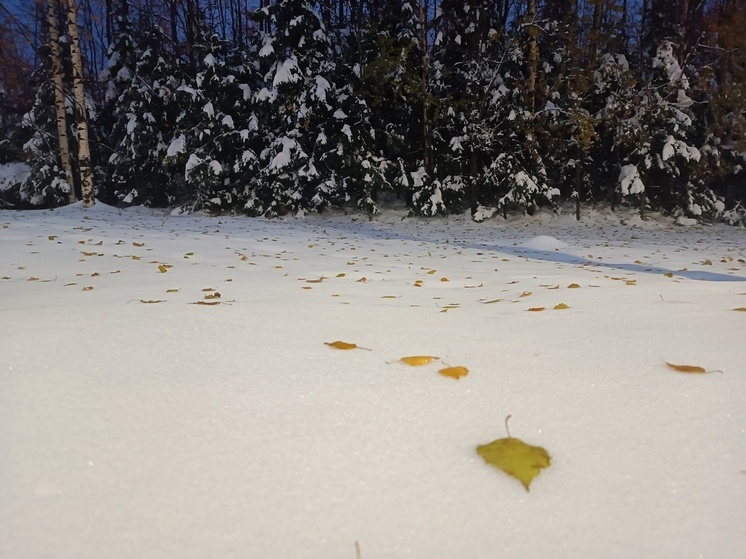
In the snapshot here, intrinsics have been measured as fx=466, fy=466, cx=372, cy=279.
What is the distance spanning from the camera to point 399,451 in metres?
1.01

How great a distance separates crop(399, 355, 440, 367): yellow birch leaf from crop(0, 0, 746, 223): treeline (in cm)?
1253

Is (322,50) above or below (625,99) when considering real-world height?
above

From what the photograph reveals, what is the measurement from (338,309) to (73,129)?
18.4m

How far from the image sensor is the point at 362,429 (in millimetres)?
1100

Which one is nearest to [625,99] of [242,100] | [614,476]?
[242,100]

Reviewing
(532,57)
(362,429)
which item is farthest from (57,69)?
(362,429)

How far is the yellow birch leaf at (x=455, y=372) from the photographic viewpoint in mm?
1407

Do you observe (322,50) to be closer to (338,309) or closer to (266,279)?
(266,279)

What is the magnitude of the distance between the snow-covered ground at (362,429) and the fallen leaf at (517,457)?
20mm

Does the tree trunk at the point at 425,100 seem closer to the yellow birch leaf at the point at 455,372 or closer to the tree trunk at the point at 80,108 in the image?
the tree trunk at the point at 80,108

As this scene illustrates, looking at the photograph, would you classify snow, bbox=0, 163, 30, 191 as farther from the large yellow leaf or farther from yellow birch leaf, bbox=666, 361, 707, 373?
yellow birch leaf, bbox=666, 361, 707, 373

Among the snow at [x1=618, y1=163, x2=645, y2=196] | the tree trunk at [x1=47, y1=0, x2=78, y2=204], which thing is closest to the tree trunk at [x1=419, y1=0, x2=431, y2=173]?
the snow at [x1=618, y1=163, x2=645, y2=196]

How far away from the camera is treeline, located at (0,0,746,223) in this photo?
13.3 m

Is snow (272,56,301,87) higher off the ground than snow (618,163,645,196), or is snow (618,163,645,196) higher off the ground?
snow (272,56,301,87)
